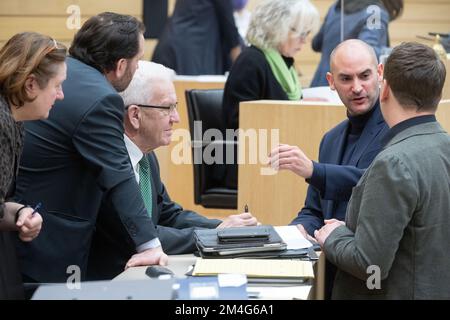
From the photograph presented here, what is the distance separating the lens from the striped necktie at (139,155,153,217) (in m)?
3.41

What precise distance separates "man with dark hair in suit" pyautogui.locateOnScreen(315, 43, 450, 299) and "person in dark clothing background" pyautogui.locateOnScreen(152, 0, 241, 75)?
4.85 m

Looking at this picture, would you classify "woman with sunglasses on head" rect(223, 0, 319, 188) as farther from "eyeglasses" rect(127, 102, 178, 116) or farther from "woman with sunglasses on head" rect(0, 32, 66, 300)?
"woman with sunglasses on head" rect(0, 32, 66, 300)

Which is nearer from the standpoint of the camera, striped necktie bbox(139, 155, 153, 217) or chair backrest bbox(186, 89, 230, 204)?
striped necktie bbox(139, 155, 153, 217)

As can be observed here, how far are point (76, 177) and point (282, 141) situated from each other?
1.79m

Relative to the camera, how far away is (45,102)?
280 cm

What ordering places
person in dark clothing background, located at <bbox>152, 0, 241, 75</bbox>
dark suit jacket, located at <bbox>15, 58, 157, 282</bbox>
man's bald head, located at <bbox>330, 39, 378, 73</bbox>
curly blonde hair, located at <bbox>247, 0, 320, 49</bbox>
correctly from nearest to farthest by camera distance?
dark suit jacket, located at <bbox>15, 58, 157, 282</bbox>
man's bald head, located at <bbox>330, 39, 378, 73</bbox>
curly blonde hair, located at <bbox>247, 0, 320, 49</bbox>
person in dark clothing background, located at <bbox>152, 0, 241, 75</bbox>

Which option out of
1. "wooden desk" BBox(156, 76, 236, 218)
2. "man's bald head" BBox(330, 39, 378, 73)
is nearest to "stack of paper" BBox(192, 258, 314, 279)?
"man's bald head" BBox(330, 39, 378, 73)

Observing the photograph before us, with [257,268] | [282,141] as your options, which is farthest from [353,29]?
[257,268]

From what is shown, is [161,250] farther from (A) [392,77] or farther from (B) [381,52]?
(B) [381,52]

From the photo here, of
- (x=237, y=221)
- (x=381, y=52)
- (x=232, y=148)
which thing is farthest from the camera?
(x=381, y=52)
